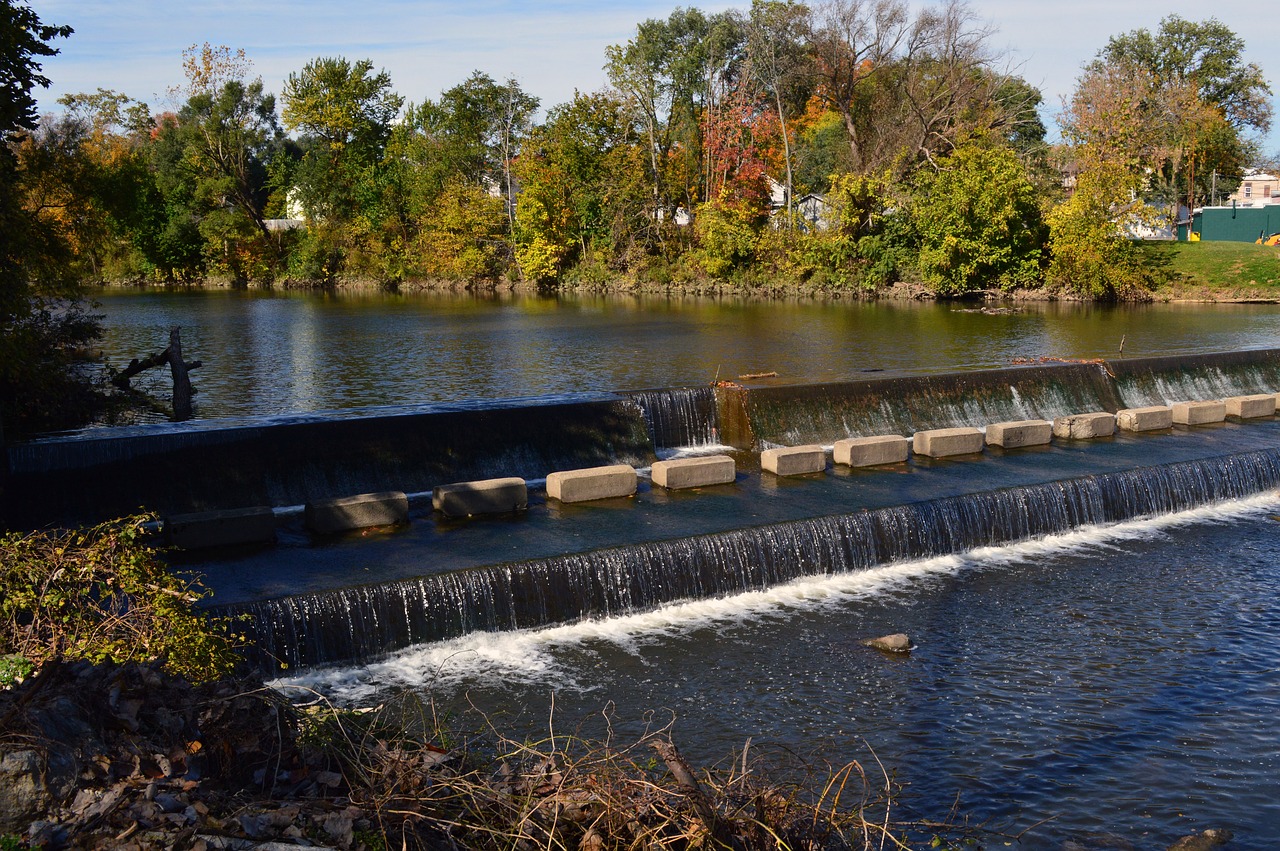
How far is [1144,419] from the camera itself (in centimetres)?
1972

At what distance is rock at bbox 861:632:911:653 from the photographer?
10.5m

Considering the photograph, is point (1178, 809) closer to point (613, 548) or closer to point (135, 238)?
point (613, 548)

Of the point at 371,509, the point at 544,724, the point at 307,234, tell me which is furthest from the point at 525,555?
the point at 307,234

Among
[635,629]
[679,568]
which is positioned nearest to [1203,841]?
[635,629]

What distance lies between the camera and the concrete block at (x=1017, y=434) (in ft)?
59.4

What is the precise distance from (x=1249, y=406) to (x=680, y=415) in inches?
457

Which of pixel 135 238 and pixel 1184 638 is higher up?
pixel 135 238

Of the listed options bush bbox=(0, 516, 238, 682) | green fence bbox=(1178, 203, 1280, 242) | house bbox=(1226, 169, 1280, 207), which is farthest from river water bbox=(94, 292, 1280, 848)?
house bbox=(1226, 169, 1280, 207)

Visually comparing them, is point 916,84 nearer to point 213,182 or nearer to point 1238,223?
point 1238,223

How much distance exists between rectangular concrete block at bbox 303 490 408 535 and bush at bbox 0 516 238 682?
5749mm

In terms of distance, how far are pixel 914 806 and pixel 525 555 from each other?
5.64 metres

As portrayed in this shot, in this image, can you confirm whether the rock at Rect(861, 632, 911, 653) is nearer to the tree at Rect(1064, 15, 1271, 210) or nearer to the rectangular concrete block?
the rectangular concrete block

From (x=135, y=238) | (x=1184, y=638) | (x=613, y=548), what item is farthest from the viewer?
(x=135, y=238)

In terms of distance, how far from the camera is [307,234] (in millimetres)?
64375
